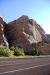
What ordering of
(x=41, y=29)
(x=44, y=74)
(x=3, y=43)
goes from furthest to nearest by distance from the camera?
(x=41, y=29), (x=3, y=43), (x=44, y=74)

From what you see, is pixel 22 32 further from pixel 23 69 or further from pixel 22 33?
pixel 23 69

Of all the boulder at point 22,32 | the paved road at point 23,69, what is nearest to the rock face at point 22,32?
the boulder at point 22,32

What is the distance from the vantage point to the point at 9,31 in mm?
88500

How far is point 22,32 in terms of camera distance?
3292 inches

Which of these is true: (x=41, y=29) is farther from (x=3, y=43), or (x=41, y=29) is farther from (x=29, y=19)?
(x=3, y=43)

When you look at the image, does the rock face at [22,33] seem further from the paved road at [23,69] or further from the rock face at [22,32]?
the paved road at [23,69]

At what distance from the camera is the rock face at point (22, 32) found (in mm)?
82756

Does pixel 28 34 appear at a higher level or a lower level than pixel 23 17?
lower

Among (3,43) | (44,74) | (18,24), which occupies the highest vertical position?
(18,24)

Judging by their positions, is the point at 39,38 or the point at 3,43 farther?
the point at 39,38

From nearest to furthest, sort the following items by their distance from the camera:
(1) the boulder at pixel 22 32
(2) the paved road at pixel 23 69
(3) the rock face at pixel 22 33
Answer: (2) the paved road at pixel 23 69 → (3) the rock face at pixel 22 33 → (1) the boulder at pixel 22 32

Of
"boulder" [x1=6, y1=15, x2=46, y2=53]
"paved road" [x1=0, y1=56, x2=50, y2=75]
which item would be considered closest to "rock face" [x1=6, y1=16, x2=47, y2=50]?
"boulder" [x1=6, y1=15, x2=46, y2=53]

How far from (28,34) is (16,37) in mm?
4876

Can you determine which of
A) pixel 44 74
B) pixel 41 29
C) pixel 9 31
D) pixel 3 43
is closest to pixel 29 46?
pixel 3 43
